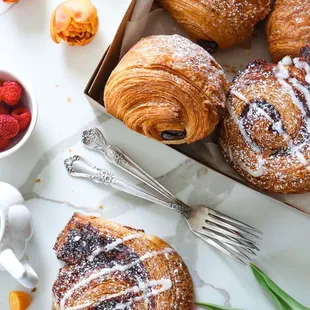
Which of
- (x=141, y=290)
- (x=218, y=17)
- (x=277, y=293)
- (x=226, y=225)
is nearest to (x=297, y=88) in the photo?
(x=218, y=17)

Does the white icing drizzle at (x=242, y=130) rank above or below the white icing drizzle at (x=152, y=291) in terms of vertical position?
above

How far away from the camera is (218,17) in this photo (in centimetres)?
151

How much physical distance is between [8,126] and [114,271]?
44 centimetres

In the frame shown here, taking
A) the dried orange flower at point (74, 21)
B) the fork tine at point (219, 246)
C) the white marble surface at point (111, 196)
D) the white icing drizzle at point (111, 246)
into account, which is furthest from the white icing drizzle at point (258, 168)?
the dried orange flower at point (74, 21)

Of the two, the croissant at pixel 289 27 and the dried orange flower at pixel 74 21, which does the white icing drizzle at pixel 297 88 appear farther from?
the dried orange flower at pixel 74 21

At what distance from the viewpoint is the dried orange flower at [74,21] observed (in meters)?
1.56

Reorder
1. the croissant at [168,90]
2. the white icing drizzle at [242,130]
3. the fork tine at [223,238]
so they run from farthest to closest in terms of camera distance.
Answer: the fork tine at [223,238] < the white icing drizzle at [242,130] < the croissant at [168,90]

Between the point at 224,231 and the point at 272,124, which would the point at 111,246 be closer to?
the point at 224,231

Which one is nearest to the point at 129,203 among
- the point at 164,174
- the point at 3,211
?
the point at 164,174

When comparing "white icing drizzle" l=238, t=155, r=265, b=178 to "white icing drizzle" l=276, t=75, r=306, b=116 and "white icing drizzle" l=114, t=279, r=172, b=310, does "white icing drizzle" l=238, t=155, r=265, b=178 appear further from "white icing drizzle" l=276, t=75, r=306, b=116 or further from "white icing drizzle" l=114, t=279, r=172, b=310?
"white icing drizzle" l=114, t=279, r=172, b=310

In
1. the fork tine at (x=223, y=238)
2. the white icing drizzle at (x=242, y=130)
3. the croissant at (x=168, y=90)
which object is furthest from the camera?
the fork tine at (x=223, y=238)

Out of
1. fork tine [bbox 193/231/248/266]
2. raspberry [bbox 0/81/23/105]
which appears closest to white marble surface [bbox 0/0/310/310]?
fork tine [bbox 193/231/248/266]

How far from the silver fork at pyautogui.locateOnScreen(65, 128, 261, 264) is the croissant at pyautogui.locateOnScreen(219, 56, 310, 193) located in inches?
6.2

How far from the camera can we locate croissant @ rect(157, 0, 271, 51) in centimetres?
151
